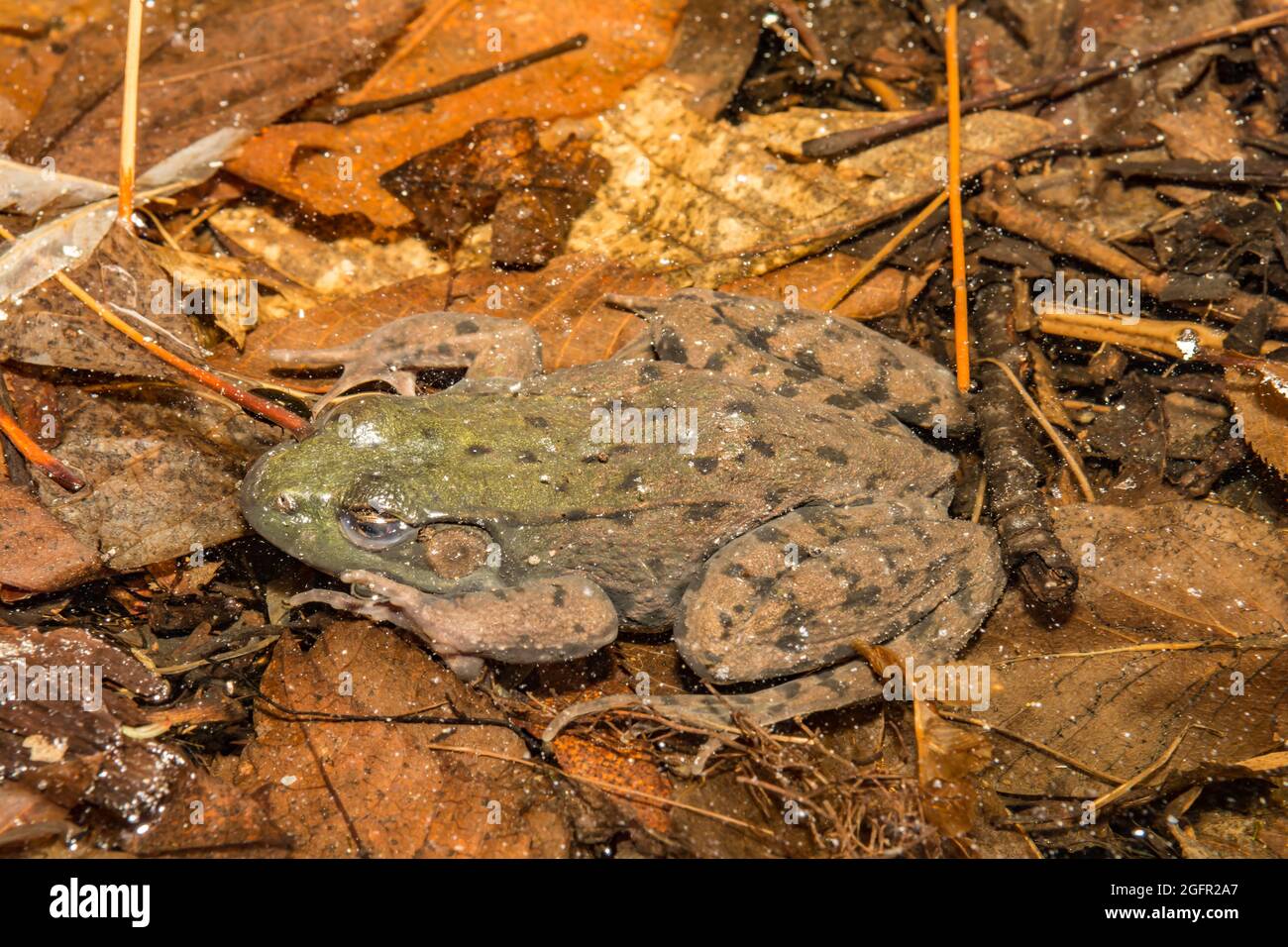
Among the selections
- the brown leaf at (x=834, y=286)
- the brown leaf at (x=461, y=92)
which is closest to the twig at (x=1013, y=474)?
the brown leaf at (x=834, y=286)

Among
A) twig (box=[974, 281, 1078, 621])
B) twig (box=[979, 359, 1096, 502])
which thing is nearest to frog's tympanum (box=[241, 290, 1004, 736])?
twig (box=[974, 281, 1078, 621])

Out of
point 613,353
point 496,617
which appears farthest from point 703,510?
point 613,353

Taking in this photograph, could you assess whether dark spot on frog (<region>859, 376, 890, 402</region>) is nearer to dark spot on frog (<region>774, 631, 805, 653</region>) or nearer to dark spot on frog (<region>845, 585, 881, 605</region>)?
dark spot on frog (<region>845, 585, 881, 605</region>)

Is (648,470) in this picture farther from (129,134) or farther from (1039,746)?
(129,134)

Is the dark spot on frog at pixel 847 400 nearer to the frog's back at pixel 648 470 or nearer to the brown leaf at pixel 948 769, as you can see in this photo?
the frog's back at pixel 648 470

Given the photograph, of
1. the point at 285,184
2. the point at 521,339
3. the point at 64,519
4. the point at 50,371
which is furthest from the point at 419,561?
the point at 285,184
